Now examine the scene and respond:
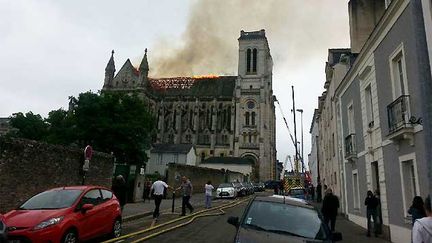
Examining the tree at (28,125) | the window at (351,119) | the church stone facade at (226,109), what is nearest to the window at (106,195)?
the window at (351,119)

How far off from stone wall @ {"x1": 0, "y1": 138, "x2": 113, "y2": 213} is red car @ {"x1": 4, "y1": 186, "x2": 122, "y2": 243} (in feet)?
12.4

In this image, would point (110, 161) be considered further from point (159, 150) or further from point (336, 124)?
point (159, 150)

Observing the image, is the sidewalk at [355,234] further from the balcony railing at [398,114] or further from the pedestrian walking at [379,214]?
the balcony railing at [398,114]

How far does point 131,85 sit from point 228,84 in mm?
26030

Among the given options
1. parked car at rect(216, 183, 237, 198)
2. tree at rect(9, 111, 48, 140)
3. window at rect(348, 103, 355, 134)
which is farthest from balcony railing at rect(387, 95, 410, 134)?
tree at rect(9, 111, 48, 140)

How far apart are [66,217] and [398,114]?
9.91 m

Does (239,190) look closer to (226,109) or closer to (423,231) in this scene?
(423,231)

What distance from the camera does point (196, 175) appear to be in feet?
135

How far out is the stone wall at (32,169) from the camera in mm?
12312

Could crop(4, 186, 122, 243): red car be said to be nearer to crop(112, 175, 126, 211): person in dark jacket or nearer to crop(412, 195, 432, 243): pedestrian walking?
crop(112, 175, 126, 211): person in dark jacket

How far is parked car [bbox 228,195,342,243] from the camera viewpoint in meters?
5.87

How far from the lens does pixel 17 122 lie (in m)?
60.6

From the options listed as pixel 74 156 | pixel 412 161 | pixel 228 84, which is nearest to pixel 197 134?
pixel 228 84

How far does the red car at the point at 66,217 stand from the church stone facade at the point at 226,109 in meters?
70.4
